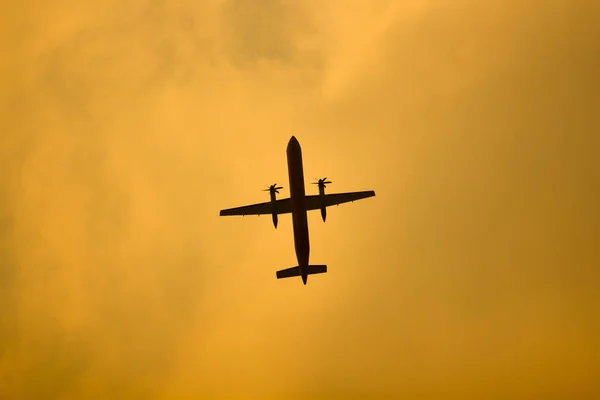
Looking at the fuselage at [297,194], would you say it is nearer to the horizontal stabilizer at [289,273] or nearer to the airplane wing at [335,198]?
the airplane wing at [335,198]

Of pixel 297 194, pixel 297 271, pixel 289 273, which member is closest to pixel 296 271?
pixel 297 271

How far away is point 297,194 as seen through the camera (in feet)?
268

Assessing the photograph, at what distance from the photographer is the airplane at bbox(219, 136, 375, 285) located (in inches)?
3201

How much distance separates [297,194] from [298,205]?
164 centimetres

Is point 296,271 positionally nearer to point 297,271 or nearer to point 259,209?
point 297,271

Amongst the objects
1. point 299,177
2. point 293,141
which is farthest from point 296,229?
point 293,141

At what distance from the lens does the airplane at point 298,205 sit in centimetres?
8131

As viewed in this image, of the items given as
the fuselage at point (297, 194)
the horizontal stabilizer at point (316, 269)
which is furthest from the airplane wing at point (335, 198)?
the horizontal stabilizer at point (316, 269)

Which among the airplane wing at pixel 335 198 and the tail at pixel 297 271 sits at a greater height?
the airplane wing at pixel 335 198

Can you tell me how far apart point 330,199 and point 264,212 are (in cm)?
1084

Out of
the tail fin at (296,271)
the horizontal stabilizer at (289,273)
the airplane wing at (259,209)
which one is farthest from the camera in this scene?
the horizontal stabilizer at (289,273)

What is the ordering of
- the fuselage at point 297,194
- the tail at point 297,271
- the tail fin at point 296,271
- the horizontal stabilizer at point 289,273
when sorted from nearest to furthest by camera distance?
1. the fuselage at point 297,194
2. the tail at point 297,271
3. the tail fin at point 296,271
4. the horizontal stabilizer at point 289,273

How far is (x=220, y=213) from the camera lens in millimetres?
91062

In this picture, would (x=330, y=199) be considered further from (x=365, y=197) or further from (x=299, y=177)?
(x=299, y=177)
